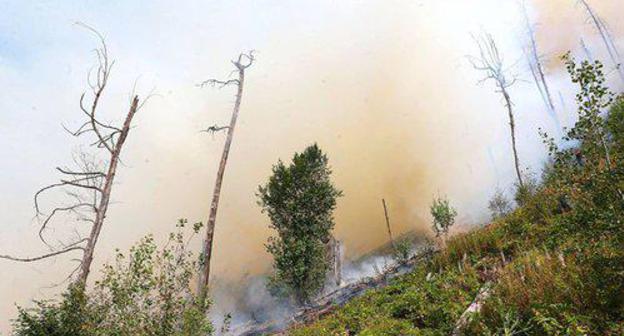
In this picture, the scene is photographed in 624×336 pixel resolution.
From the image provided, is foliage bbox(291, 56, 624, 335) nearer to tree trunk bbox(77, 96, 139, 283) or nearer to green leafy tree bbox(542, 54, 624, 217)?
green leafy tree bbox(542, 54, 624, 217)

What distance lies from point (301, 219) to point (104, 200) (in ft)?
58.4

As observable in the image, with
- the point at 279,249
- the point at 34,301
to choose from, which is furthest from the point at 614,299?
the point at 279,249

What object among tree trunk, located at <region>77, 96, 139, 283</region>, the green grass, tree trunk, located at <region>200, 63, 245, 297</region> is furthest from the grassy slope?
tree trunk, located at <region>77, 96, 139, 283</region>

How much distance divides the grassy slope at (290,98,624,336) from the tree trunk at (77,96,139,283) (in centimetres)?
761

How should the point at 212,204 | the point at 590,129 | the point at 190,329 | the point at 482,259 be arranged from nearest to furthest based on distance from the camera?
the point at 590,129 < the point at 190,329 < the point at 482,259 < the point at 212,204

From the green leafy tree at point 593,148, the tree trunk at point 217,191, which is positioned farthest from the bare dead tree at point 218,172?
the green leafy tree at point 593,148

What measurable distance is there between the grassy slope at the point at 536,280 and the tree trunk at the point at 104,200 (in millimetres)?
7607

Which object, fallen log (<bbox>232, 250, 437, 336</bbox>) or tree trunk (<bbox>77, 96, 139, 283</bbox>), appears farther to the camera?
fallen log (<bbox>232, 250, 437, 336</bbox>)

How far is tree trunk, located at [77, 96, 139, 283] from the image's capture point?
12055 mm

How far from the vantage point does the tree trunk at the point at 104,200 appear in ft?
39.5

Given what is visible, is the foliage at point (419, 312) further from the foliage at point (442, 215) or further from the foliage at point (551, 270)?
the foliage at point (442, 215)

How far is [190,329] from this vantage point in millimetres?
8109

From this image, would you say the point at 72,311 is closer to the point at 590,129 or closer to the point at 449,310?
the point at 449,310

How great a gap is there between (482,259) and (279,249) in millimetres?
19500
